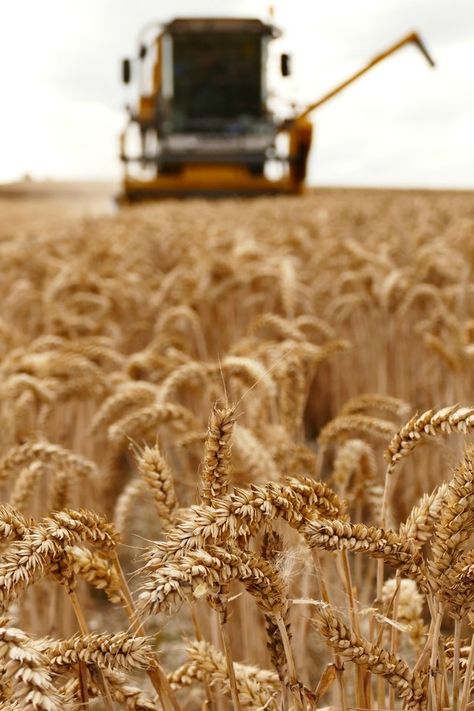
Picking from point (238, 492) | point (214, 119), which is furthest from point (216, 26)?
point (238, 492)

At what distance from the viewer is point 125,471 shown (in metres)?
4.13

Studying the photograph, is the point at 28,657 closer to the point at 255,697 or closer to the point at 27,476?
the point at 255,697

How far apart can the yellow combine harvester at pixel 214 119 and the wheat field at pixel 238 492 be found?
974 cm

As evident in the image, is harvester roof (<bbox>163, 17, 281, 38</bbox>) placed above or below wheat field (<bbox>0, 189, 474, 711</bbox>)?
above

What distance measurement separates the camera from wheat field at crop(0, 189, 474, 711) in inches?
29.3

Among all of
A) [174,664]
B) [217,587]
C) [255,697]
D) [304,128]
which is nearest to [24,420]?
[174,664]

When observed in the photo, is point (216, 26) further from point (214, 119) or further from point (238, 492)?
point (238, 492)

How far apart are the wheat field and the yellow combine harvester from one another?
9.74m

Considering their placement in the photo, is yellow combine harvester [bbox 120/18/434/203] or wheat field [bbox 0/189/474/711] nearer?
wheat field [bbox 0/189/474/711]

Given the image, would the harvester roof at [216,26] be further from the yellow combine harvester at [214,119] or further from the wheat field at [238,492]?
the wheat field at [238,492]

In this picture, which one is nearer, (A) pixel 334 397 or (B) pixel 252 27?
(A) pixel 334 397

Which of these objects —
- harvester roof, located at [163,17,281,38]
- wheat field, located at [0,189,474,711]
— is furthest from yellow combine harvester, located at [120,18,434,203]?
wheat field, located at [0,189,474,711]

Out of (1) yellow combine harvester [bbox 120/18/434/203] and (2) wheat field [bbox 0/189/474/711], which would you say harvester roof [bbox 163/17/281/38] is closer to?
(1) yellow combine harvester [bbox 120/18/434/203]

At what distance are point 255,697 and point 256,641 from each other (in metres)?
0.81
